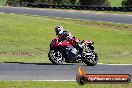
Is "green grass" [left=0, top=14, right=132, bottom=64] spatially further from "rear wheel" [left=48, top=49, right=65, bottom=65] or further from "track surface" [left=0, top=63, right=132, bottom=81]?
"track surface" [left=0, top=63, right=132, bottom=81]

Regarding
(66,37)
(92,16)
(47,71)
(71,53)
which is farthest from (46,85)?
(92,16)

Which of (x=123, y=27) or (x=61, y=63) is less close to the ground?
(x=61, y=63)

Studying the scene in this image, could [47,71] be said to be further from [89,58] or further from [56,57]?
[89,58]

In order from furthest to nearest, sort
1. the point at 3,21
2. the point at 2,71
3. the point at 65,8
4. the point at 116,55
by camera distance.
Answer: the point at 65,8 < the point at 3,21 < the point at 116,55 < the point at 2,71

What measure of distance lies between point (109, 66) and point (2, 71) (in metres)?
4.37

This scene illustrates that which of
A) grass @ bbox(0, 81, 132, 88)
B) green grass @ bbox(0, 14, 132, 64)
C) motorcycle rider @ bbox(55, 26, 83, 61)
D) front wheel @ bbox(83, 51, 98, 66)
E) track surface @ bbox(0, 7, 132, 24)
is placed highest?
motorcycle rider @ bbox(55, 26, 83, 61)

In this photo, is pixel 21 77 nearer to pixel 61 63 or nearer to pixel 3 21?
pixel 61 63

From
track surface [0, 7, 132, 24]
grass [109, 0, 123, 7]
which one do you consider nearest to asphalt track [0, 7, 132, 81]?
track surface [0, 7, 132, 24]

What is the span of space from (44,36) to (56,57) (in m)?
17.5

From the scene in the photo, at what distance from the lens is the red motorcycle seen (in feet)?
59.2

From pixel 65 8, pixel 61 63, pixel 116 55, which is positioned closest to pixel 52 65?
pixel 61 63

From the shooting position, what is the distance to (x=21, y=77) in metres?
14.4

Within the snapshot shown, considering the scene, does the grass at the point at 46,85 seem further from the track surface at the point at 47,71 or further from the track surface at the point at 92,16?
the track surface at the point at 92,16

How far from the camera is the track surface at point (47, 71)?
14577mm
